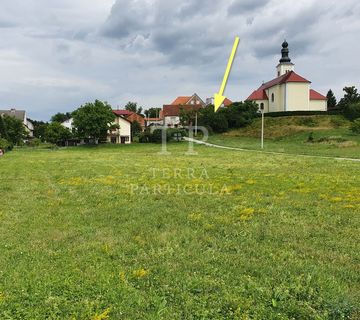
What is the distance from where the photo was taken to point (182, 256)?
19.5 feet

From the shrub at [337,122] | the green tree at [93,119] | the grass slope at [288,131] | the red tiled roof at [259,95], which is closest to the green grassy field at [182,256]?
the grass slope at [288,131]

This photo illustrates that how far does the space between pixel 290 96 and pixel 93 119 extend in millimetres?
42766

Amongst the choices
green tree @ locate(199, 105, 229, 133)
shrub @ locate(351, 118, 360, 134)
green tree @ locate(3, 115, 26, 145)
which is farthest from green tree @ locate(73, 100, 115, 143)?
shrub @ locate(351, 118, 360, 134)

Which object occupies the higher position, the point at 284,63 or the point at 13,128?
the point at 284,63

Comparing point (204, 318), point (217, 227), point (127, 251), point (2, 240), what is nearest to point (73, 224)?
point (2, 240)

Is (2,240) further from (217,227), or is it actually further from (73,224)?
(217,227)

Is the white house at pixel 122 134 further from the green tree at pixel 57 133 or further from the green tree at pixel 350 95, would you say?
the green tree at pixel 350 95

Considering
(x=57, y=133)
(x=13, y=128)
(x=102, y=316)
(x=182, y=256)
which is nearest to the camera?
(x=102, y=316)

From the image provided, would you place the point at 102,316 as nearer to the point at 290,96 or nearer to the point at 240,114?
the point at 240,114

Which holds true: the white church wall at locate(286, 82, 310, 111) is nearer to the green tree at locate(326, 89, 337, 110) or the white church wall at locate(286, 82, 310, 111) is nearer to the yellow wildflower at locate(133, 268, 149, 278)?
the green tree at locate(326, 89, 337, 110)

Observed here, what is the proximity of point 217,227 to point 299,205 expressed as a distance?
2.91 metres

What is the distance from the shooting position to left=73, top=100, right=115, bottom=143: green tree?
60750mm

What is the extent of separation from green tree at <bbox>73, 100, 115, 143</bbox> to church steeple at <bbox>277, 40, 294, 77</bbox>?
162 feet

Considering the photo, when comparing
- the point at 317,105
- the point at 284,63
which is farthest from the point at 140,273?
the point at 284,63
